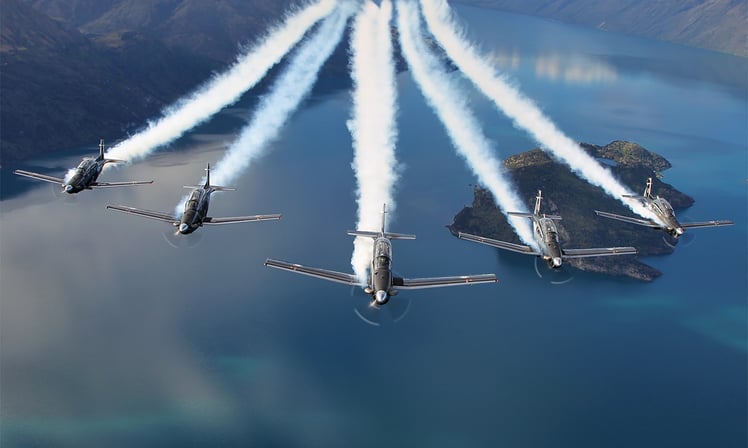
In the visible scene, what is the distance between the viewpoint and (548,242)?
90.1 metres

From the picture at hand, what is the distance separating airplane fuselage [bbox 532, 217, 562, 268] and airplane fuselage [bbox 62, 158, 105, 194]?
73.9 m

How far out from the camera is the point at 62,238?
17462cm

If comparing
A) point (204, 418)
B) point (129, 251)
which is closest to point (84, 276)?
point (129, 251)

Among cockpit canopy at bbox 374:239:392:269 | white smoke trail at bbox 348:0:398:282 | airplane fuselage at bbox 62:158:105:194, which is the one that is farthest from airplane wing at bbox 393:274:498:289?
airplane fuselage at bbox 62:158:105:194

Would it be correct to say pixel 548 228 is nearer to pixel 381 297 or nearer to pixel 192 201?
pixel 381 297

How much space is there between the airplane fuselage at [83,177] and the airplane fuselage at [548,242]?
2910 inches

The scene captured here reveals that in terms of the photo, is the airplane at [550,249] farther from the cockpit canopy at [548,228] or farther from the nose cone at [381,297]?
the nose cone at [381,297]

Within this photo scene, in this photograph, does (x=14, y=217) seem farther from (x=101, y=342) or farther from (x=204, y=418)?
(x=204, y=418)

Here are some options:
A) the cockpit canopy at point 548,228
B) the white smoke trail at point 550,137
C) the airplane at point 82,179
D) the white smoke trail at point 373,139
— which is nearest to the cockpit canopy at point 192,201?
the airplane at point 82,179

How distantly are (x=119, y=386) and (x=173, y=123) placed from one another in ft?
202

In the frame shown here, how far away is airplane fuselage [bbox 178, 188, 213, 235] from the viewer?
280 ft

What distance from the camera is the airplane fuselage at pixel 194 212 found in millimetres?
85312

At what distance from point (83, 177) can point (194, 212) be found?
25.3m

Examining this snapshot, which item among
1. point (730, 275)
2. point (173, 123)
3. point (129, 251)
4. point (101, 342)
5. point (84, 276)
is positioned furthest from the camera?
point (730, 275)
